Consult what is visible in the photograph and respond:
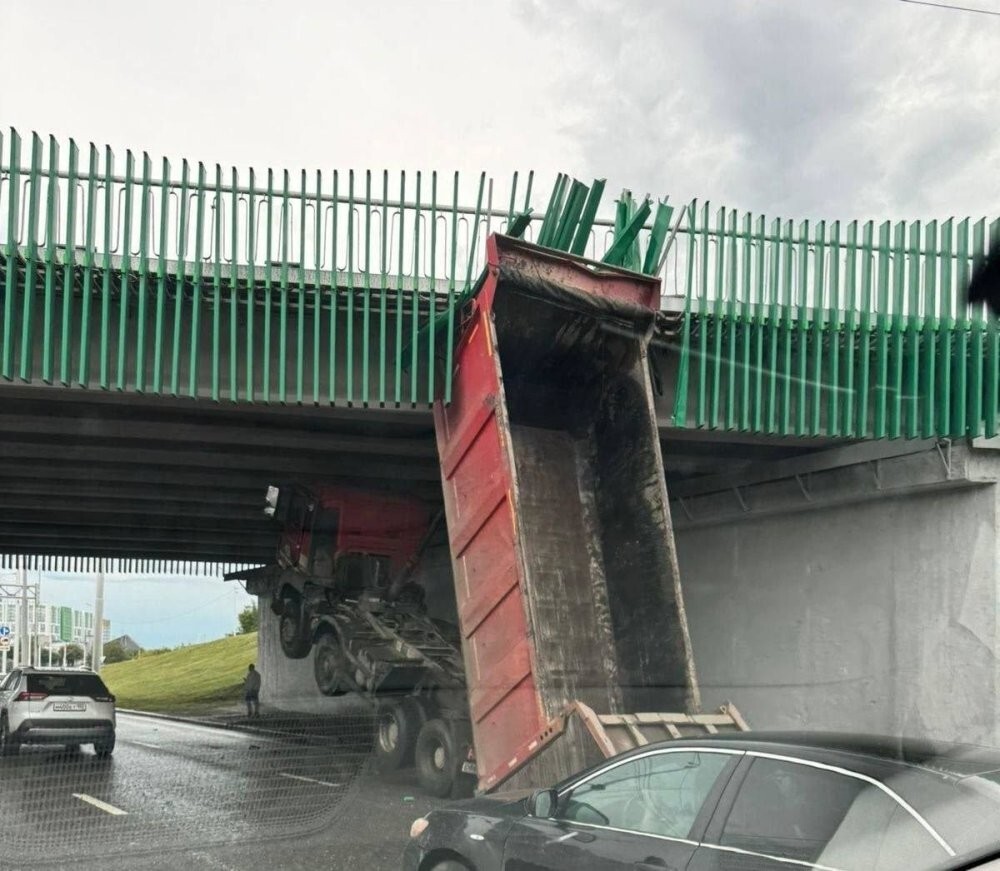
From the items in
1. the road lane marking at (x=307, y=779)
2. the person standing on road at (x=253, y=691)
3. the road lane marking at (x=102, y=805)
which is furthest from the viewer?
the person standing on road at (x=253, y=691)

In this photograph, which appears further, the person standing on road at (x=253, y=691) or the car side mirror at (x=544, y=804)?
the person standing on road at (x=253, y=691)

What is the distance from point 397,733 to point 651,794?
9.24 metres

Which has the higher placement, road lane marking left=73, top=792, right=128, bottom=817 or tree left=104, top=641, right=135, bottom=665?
road lane marking left=73, top=792, right=128, bottom=817

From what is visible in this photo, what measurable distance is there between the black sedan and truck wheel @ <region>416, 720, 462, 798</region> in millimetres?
6808

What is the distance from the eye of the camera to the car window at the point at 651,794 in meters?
4.37

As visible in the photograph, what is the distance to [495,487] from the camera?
31.3 ft

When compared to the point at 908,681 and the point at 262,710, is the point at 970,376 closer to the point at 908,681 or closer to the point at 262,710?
the point at 908,681

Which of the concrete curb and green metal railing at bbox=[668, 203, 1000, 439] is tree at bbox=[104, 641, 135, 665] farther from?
green metal railing at bbox=[668, 203, 1000, 439]

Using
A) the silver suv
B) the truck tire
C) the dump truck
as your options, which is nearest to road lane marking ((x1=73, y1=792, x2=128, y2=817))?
the dump truck

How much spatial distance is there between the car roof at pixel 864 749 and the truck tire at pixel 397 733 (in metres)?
9.16

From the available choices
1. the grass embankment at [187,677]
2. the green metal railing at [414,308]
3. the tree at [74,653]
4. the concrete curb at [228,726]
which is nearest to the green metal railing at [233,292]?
the green metal railing at [414,308]

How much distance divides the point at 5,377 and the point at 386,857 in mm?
5829

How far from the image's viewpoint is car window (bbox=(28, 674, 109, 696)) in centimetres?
1542

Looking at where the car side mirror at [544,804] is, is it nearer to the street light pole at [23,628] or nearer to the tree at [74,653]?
the street light pole at [23,628]
